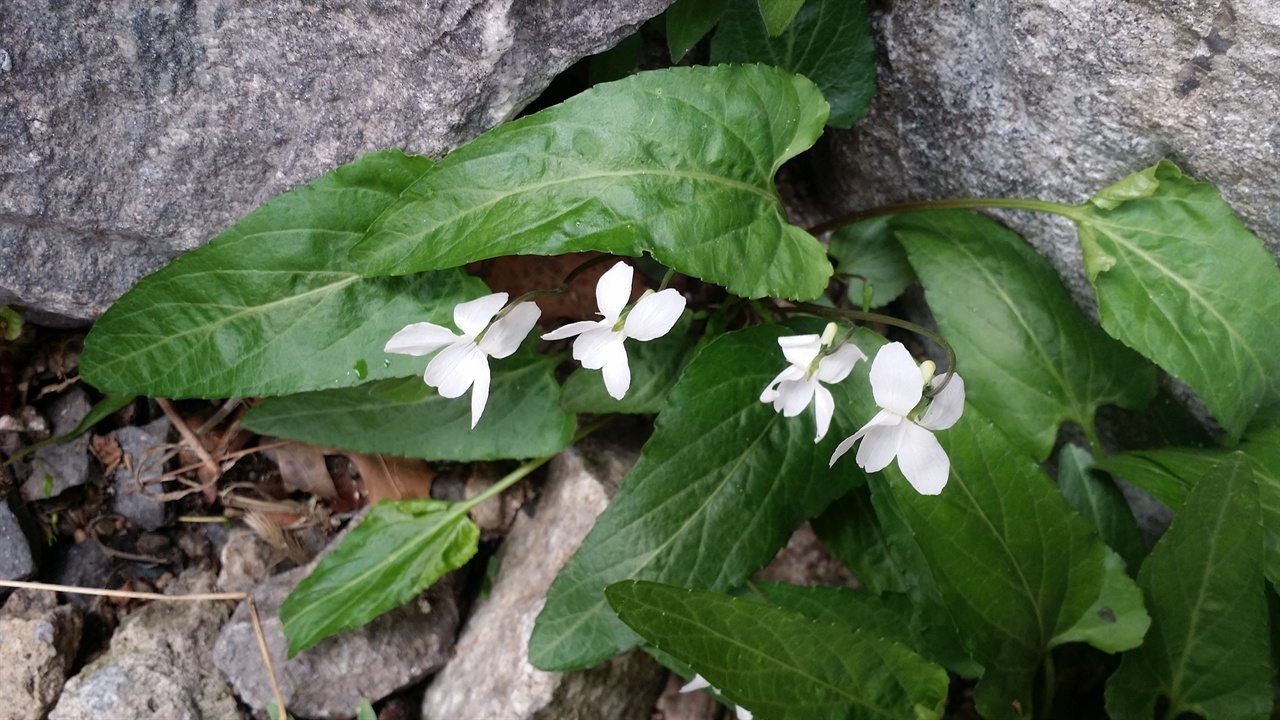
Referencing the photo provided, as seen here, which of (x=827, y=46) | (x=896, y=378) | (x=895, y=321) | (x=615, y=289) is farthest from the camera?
(x=827, y=46)

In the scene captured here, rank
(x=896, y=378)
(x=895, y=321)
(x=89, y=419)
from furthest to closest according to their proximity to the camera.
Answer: (x=89, y=419) < (x=895, y=321) < (x=896, y=378)

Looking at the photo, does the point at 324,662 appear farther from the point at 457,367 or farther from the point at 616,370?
the point at 616,370

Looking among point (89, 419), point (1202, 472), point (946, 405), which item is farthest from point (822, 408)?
point (89, 419)

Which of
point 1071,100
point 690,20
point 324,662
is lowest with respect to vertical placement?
point 324,662

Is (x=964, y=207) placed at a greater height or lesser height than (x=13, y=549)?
greater

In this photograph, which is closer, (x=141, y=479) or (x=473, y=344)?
(x=473, y=344)

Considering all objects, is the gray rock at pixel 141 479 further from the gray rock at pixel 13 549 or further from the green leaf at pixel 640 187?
the green leaf at pixel 640 187

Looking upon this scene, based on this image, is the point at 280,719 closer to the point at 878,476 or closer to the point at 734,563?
the point at 734,563

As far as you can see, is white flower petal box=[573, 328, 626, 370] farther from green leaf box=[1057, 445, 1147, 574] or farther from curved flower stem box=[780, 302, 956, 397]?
green leaf box=[1057, 445, 1147, 574]
